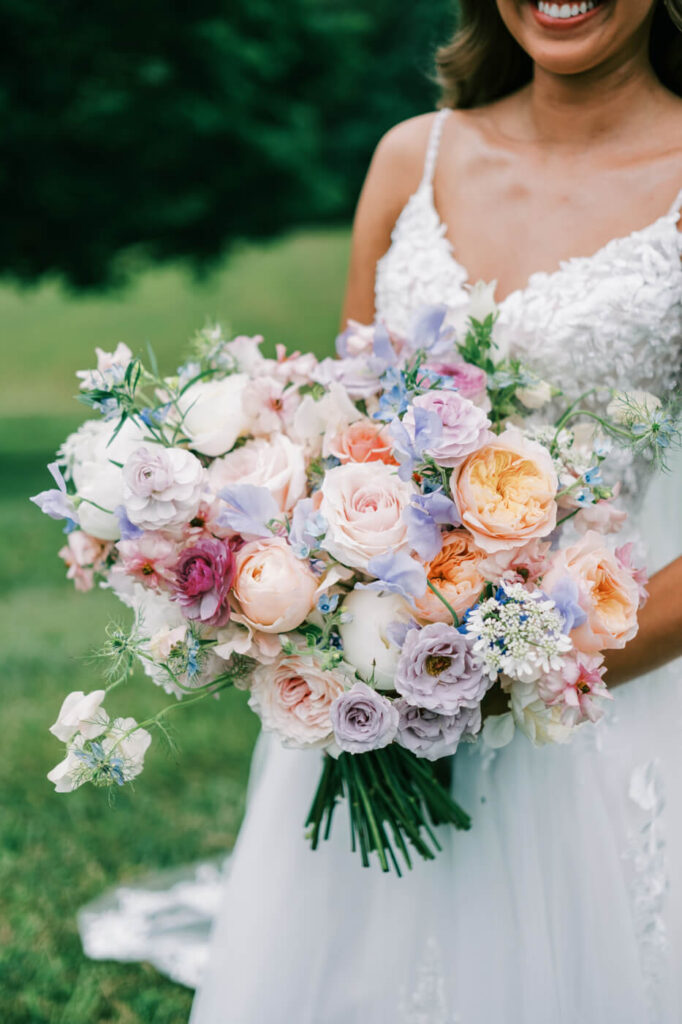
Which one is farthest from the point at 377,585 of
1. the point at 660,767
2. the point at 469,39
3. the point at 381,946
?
the point at 469,39

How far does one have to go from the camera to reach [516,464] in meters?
1.62

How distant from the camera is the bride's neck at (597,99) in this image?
7.26 feet

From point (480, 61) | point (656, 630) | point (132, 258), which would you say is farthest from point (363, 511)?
point (132, 258)

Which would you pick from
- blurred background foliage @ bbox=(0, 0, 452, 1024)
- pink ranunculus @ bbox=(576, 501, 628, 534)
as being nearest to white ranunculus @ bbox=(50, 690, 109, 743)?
pink ranunculus @ bbox=(576, 501, 628, 534)

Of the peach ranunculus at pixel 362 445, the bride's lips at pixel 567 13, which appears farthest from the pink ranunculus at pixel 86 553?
the bride's lips at pixel 567 13

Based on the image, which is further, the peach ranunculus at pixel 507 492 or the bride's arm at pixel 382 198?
the bride's arm at pixel 382 198

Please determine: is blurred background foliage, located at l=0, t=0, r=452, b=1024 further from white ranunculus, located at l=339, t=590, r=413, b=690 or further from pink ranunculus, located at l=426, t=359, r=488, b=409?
pink ranunculus, located at l=426, t=359, r=488, b=409

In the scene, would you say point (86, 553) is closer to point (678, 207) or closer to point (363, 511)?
point (363, 511)

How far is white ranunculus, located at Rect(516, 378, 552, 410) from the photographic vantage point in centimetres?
184

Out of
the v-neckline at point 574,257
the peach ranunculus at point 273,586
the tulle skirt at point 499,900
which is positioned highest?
the v-neckline at point 574,257

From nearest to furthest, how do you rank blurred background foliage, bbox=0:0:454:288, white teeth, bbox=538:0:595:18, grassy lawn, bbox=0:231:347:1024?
white teeth, bbox=538:0:595:18
grassy lawn, bbox=0:231:347:1024
blurred background foliage, bbox=0:0:454:288

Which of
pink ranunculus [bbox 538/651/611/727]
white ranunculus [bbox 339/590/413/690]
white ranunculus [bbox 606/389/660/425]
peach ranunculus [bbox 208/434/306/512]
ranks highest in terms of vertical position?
white ranunculus [bbox 606/389/660/425]

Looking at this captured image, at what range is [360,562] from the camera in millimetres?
1563

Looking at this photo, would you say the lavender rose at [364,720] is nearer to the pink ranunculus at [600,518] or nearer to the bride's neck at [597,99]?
the pink ranunculus at [600,518]
